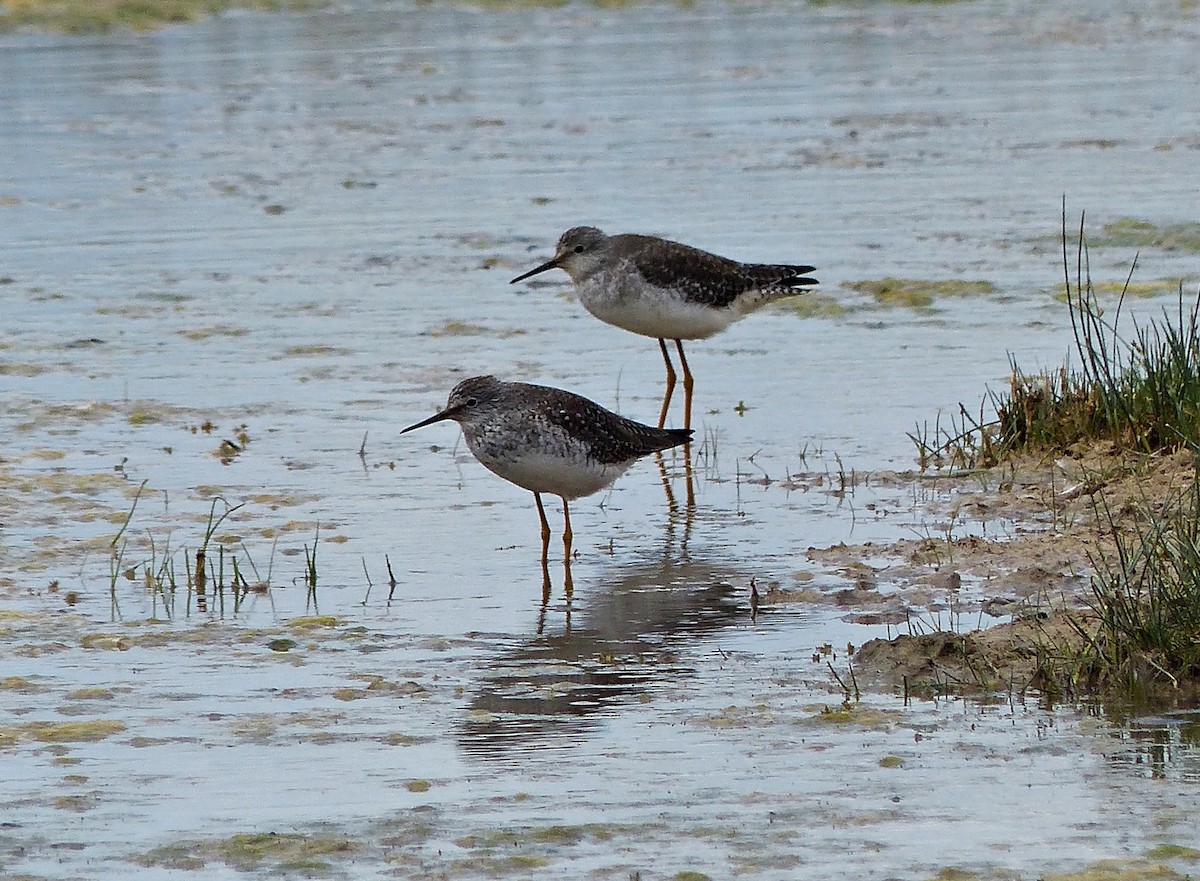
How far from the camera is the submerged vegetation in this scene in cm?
688

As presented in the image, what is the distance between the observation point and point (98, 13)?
112 feet

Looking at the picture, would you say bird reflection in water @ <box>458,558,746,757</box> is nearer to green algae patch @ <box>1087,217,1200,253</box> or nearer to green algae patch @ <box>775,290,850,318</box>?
green algae patch @ <box>775,290,850,318</box>

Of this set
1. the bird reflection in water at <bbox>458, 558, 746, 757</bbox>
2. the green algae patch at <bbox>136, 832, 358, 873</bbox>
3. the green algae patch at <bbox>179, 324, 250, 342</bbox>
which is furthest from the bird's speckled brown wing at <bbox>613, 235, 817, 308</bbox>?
the green algae patch at <bbox>136, 832, 358, 873</bbox>

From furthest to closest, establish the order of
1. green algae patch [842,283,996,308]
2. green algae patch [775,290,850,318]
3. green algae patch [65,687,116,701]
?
green algae patch [842,283,996,308]
green algae patch [775,290,850,318]
green algae patch [65,687,116,701]

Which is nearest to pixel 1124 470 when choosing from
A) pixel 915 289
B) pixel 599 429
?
pixel 599 429

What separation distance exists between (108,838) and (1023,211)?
44.4 feet

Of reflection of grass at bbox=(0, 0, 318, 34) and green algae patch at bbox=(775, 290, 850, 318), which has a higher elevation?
reflection of grass at bbox=(0, 0, 318, 34)

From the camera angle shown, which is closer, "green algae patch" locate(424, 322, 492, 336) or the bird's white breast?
the bird's white breast

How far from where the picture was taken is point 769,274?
43.0 ft

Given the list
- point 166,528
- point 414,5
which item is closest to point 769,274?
point 166,528

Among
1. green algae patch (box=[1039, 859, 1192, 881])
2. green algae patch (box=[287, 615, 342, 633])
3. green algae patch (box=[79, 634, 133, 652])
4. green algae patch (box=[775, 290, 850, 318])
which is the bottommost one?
green algae patch (box=[1039, 859, 1192, 881])

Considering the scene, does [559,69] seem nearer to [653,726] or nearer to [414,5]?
[414,5]

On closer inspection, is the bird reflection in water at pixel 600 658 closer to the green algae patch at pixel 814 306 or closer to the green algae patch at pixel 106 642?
the green algae patch at pixel 106 642

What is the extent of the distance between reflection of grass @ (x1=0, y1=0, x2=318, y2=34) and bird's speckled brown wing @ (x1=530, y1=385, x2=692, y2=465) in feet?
84.1
